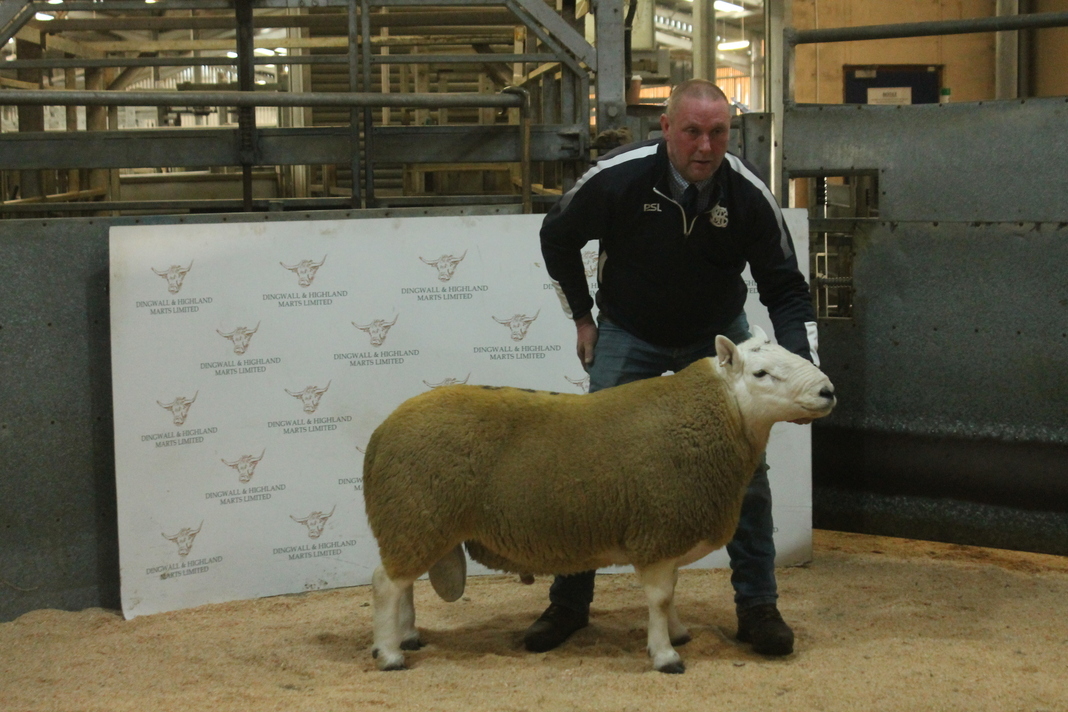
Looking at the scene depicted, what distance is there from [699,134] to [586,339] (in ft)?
3.43

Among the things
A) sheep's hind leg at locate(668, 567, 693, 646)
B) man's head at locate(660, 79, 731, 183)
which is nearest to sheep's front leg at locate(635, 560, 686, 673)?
sheep's hind leg at locate(668, 567, 693, 646)

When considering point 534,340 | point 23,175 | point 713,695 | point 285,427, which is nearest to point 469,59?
point 534,340

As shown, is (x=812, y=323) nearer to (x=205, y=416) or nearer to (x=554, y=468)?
(x=554, y=468)

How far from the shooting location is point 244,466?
17.0 ft

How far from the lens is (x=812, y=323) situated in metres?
4.23

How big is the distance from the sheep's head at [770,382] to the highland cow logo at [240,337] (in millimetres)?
2520

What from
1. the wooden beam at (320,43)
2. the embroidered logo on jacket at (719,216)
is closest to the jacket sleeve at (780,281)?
the embroidered logo on jacket at (719,216)

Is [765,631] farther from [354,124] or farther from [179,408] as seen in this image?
[354,124]

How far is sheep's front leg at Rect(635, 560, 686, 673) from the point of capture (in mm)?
3922

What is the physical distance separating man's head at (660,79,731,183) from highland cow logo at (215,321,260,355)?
2.44 metres

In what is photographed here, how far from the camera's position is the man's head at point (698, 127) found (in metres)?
3.91

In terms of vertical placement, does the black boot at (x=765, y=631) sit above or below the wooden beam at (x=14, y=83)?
below

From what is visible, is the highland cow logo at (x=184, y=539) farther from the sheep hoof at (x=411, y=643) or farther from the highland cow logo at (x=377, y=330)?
the sheep hoof at (x=411, y=643)

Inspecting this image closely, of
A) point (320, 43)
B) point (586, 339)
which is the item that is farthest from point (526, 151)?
point (320, 43)
